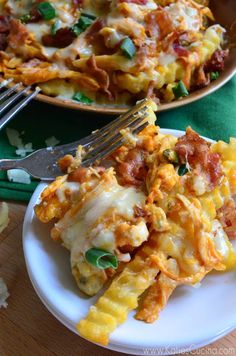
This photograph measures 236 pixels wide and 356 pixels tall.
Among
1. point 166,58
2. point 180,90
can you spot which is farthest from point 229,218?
point 166,58

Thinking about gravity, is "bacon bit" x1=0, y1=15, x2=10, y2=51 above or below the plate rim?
above

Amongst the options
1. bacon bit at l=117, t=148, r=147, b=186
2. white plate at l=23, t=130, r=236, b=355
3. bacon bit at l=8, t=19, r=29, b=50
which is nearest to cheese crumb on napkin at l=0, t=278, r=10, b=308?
white plate at l=23, t=130, r=236, b=355

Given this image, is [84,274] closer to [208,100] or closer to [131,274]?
[131,274]

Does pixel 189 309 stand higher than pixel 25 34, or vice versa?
pixel 25 34

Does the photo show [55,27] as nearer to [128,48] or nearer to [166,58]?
[128,48]

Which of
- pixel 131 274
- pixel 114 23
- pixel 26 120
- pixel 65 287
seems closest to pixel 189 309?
pixel 131 274

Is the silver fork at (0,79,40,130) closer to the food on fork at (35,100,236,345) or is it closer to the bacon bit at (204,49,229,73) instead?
the food on fork at (35,100,236,345)
